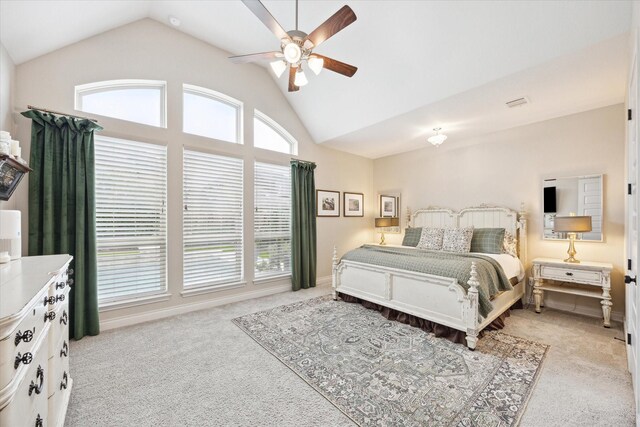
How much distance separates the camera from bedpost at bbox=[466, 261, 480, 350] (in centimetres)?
251

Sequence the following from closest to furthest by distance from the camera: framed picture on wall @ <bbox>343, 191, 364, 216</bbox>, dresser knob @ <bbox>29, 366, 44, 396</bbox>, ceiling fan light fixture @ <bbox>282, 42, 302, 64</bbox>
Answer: dresser knob @ <bbox>29, 366, 44, 396</bbox> < ceiling fan light fixture @ <bbox>282, 42, 302, 64</bbox> < framed picture on wall @ <bbox>343, 191, 364, 216</bbox>

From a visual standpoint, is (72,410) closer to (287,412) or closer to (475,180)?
(287,412)

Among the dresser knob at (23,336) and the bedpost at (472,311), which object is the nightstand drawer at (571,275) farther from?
the dresser knob at (23,336)

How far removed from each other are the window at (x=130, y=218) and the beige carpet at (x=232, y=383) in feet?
1.87

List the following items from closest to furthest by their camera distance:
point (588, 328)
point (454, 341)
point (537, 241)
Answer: point (454, 341) < point (588, 328) < point (537, 241)

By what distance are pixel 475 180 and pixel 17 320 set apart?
17.2ft

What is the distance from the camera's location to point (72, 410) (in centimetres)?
175

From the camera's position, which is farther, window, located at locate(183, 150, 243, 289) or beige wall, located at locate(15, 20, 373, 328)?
window, located at locate(183, 150, 243, 289)

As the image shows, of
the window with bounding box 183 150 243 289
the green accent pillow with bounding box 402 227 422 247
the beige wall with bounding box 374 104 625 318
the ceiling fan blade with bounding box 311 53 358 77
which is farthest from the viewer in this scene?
the green accent pillow with bounding box 402 227 422 247

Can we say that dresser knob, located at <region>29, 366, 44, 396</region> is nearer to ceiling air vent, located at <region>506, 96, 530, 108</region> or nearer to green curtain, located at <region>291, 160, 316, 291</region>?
green curtain, located at <region>291, 160, 316, 291</region>

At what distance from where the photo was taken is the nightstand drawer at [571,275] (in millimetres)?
3078

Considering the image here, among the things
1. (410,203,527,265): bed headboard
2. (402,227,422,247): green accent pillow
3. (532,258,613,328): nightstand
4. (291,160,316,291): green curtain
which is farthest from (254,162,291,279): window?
(532,258,613,328): nightstand

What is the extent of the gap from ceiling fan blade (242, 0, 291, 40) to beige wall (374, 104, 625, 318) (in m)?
3.75

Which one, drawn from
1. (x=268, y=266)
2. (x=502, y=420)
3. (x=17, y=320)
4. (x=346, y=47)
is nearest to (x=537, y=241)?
(x=502, y=420)
